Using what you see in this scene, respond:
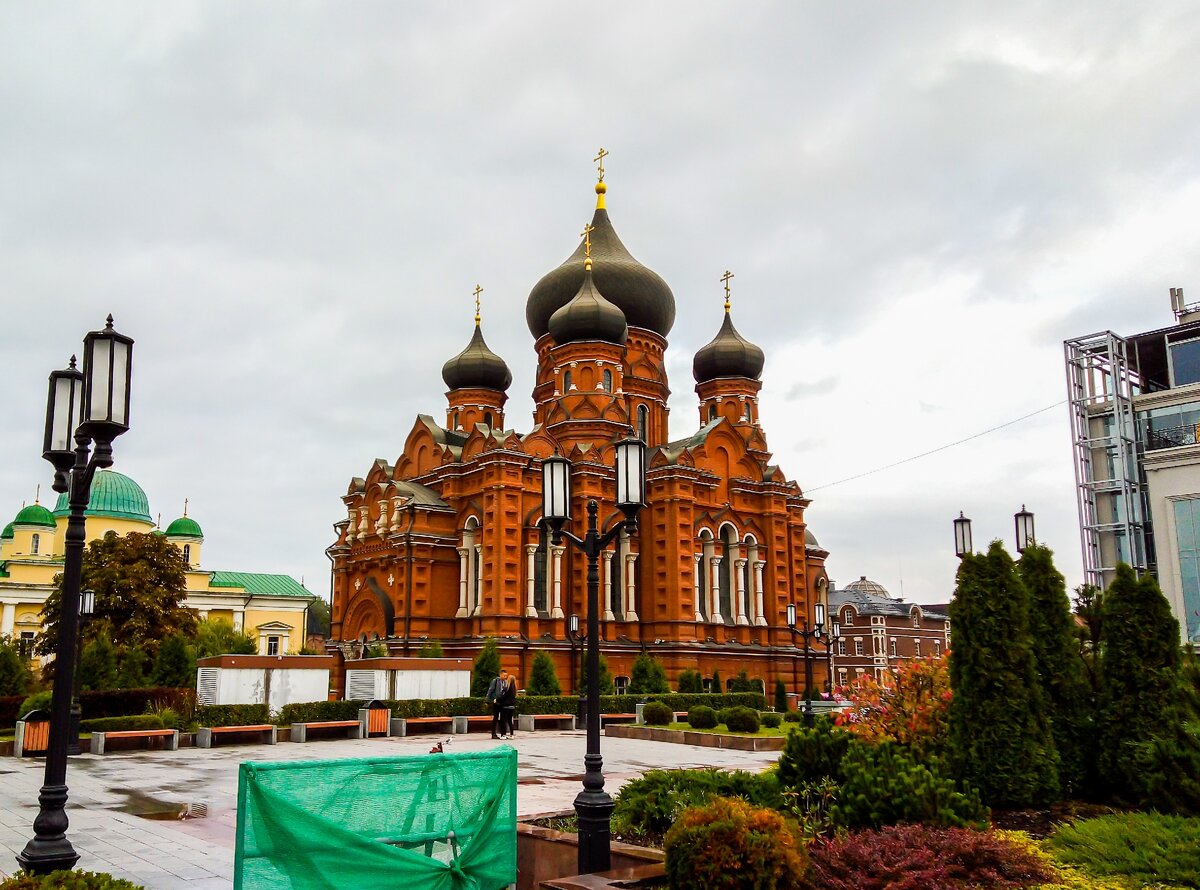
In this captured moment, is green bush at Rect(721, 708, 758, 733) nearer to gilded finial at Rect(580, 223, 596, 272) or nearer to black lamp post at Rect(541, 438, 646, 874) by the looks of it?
black lamp post at Rect(541, 438, 646, 874)

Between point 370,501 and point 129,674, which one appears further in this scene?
point 370,501

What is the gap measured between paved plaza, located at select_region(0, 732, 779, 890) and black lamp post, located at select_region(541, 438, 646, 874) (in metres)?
3.08

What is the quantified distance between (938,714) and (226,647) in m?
42.1

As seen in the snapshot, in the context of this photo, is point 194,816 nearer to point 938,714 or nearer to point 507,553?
point 938,714

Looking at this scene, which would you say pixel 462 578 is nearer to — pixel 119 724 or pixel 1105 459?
pixel 119 724

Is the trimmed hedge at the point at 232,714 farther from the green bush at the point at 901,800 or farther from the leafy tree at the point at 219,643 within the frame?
the green bush at the point at 901,800

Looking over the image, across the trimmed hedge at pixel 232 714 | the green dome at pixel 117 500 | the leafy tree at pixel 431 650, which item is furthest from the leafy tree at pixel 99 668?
the green dome at pixel 117 500

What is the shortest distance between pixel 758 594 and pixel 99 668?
26.5 metres

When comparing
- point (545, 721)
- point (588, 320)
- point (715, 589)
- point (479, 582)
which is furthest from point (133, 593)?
point (715, 589)

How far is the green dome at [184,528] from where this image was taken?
6881cm

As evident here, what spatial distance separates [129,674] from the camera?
95.9 ft

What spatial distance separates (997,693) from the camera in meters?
9.79

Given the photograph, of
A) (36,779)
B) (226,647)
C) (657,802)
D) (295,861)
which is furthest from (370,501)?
(295,861)

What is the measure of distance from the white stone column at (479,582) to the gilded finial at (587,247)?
46.1ft
